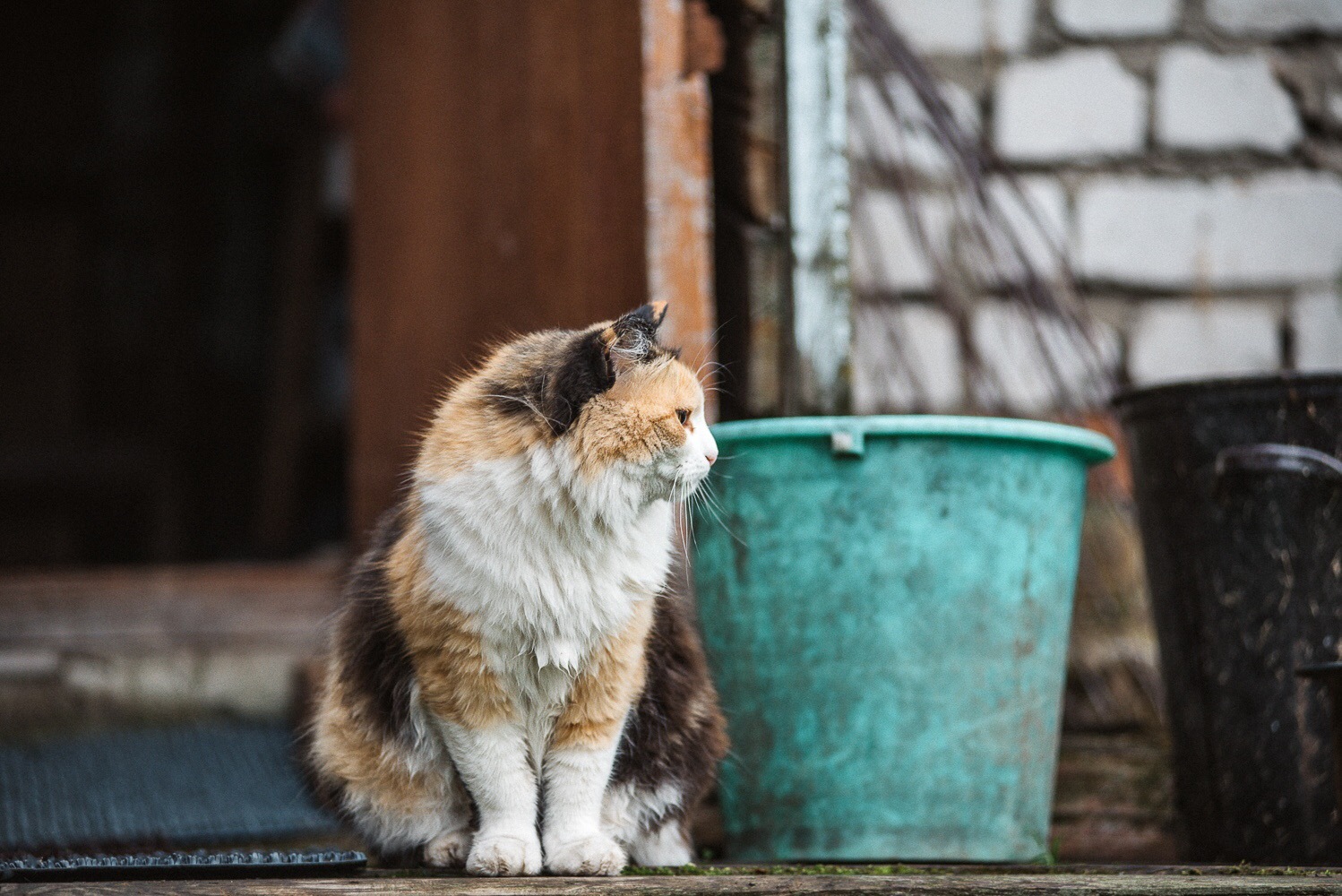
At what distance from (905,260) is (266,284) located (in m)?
3.30

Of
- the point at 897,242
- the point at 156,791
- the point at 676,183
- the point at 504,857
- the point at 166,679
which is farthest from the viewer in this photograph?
the point at 166,679

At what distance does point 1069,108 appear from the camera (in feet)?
10.8

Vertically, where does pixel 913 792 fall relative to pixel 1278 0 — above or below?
below

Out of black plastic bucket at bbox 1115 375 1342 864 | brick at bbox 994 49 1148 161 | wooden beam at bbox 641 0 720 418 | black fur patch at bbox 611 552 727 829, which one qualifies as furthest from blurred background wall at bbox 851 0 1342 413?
black fur patch at bbox 611 552 727 829

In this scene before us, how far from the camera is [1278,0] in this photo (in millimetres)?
3375

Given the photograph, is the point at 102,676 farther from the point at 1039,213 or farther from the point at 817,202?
the point at 1039,213

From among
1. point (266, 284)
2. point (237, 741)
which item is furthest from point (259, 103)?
point (237, 741)

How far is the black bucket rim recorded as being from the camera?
2.05 m

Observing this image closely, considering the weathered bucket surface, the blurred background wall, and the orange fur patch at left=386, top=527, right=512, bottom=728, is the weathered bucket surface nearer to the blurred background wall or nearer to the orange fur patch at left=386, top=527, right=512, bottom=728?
the orange fur patch at left=386, top=527, right=512, bottom=728

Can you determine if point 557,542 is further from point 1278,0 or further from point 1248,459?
point 1278,0

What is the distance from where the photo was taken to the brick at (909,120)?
3.17 meters

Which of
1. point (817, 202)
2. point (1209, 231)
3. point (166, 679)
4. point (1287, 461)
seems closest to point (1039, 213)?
point (1209, 231)

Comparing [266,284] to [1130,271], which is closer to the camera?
[1130,271]

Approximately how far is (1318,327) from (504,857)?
2717 mm
